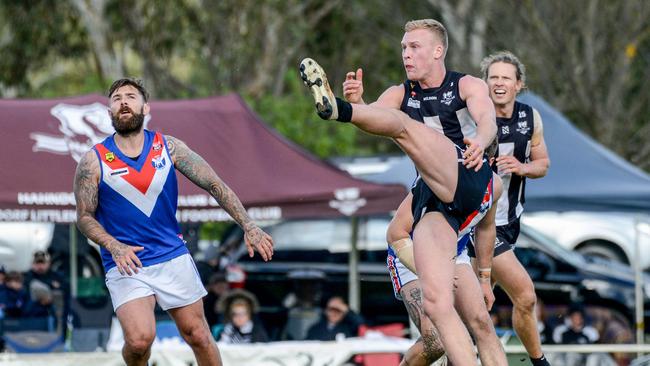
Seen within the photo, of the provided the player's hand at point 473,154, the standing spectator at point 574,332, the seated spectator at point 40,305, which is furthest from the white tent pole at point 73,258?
the player's hand at point 473,154

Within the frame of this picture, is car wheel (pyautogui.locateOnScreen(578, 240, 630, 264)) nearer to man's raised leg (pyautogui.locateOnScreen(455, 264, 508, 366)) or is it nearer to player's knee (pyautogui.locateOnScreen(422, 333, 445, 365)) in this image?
player's knee (pyautogui.locateOnScreen(422, 333, 445, 365))

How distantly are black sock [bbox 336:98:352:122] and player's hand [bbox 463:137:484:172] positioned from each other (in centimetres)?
88

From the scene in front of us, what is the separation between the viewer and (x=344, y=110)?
7.00 metres

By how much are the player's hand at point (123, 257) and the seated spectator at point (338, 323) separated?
5.36 meters

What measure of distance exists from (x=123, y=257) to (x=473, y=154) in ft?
7.77

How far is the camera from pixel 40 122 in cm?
1276

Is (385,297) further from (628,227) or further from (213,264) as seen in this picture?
(628,227)

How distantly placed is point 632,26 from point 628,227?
15.8 feet

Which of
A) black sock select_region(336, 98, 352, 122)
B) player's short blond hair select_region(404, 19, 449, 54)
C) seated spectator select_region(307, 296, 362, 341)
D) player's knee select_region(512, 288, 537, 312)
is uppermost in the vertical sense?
player's short blond hair select_region(404, 19, 449, 54)

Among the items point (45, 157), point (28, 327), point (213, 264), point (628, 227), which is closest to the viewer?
point (45, 157)

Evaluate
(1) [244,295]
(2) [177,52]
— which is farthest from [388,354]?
(2) [177,52]

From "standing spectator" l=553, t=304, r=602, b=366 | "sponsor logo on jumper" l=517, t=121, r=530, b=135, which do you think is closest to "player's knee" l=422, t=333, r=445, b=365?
"sponsor logo on jumper" l=517, t=121, r=530, b=135

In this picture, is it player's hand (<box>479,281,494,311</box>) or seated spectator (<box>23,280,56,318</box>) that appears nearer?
player's hand (<box>479,281,494,311</box>)

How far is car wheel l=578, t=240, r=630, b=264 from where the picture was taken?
64.1ft
